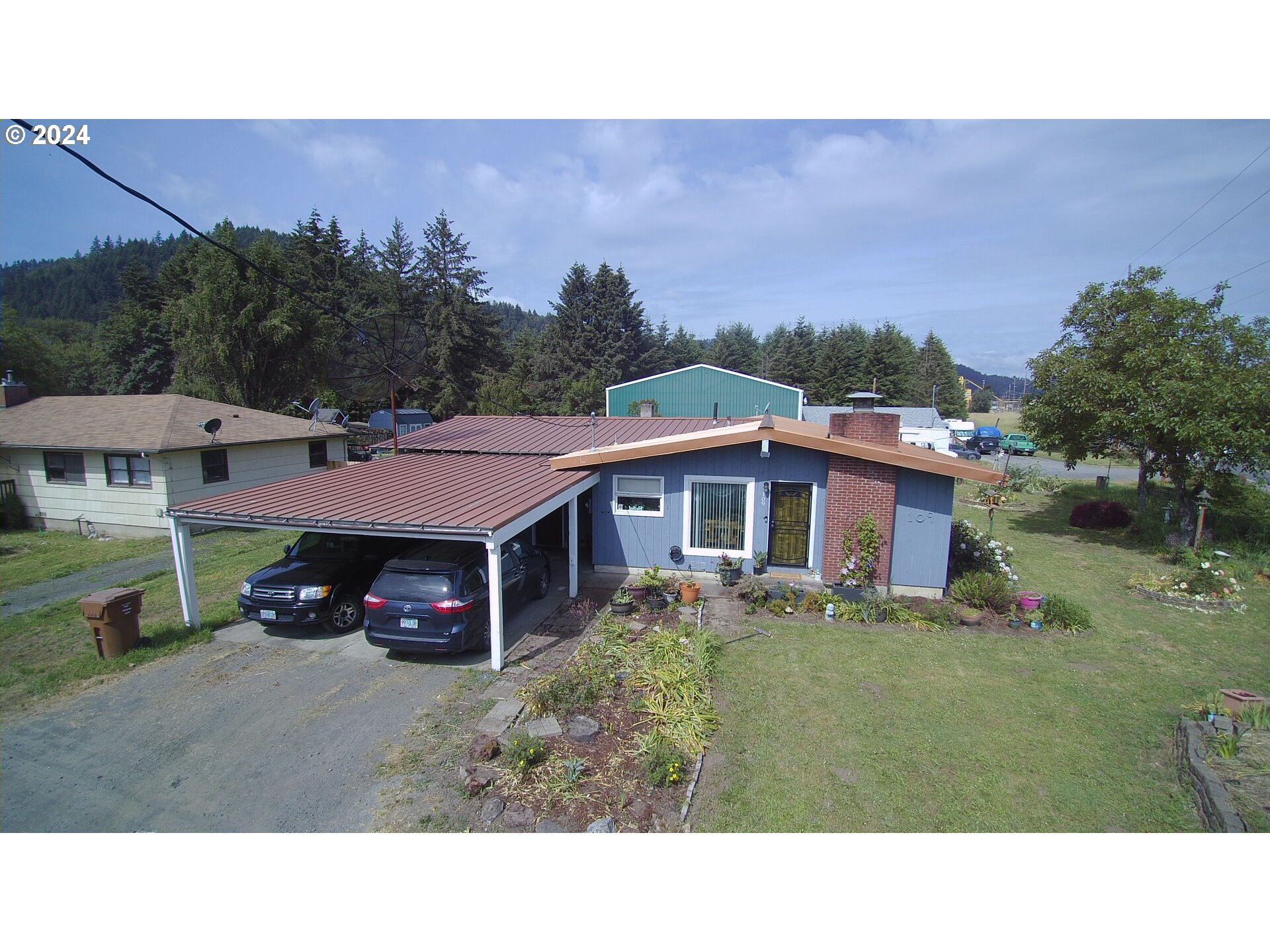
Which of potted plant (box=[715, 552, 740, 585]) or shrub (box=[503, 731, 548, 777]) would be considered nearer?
shrub (box=[503, 731, 548, 777])

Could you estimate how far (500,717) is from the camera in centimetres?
648

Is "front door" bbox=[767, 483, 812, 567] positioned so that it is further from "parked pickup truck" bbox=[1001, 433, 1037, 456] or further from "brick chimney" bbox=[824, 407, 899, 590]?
"parked pickup truck" bbox=[1001, 433, 1037, 456]

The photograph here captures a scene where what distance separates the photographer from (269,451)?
19.2 m

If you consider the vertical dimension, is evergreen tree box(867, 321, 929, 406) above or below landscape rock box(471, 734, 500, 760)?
above

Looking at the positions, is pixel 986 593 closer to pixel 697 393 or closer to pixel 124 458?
pixel 124 458

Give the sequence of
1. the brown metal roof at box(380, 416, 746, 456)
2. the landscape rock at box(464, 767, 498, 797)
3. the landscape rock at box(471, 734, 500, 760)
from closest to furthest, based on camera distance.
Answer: the landscape rock at box(464, 767, 498, 797) < the landscape rock at box(471, 734, 500, 760) < the brown metal roof at box(380, 416, 746, 456)

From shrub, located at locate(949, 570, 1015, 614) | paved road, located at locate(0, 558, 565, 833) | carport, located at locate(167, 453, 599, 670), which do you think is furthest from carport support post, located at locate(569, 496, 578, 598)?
shrub, located at locate(949, 570, 1015, 614)

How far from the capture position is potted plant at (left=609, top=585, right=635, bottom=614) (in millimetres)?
9742

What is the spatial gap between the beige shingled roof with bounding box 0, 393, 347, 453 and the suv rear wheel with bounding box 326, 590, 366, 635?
A: 34.2 ft

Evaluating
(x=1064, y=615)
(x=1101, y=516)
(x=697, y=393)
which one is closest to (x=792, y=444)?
(x=1064, y=615)

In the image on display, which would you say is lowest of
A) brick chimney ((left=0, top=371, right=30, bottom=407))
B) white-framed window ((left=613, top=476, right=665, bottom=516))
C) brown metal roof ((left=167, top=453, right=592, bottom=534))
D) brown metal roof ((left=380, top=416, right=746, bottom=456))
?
white-framed window ((left=613, top=476, right=665, bottom=516))

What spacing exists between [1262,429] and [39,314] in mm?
101288

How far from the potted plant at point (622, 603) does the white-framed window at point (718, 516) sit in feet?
6.51

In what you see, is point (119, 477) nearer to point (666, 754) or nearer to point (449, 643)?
point (449, 643)
